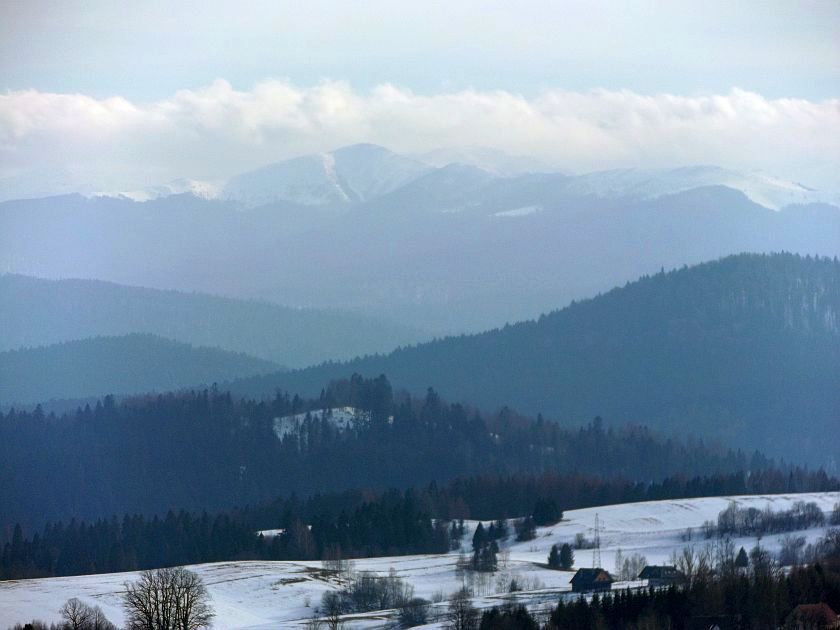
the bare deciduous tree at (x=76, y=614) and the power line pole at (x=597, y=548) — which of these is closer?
the bare deciduous tree at (x=76, y=614)

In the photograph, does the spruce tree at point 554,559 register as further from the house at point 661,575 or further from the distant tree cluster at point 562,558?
the house at point 661,575

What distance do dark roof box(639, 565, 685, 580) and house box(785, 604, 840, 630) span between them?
814 inches

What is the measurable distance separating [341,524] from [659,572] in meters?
39.6

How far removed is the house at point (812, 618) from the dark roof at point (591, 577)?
21.6 meters

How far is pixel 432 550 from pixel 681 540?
1844cm

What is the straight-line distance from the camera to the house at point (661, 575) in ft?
376

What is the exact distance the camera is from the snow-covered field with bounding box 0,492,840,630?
116 meters

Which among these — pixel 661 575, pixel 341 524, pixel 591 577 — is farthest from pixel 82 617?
pixel 341 524

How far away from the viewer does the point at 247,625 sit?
11406 centimetres

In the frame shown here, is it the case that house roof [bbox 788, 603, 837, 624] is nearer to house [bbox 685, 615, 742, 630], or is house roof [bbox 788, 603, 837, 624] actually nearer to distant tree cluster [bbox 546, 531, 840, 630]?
distant tree cluster [bbox 546, 531, 840, 630]

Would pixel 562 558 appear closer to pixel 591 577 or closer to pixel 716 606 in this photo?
pixel 591 577

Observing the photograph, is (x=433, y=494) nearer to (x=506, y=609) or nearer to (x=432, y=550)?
(x=432, y=550)

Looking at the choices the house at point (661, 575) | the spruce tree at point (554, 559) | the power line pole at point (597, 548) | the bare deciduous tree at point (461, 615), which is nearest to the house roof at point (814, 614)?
the house at point (661, 575)

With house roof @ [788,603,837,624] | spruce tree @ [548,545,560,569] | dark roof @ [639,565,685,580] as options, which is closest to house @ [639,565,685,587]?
dark roof @ [639,565,685,580]
